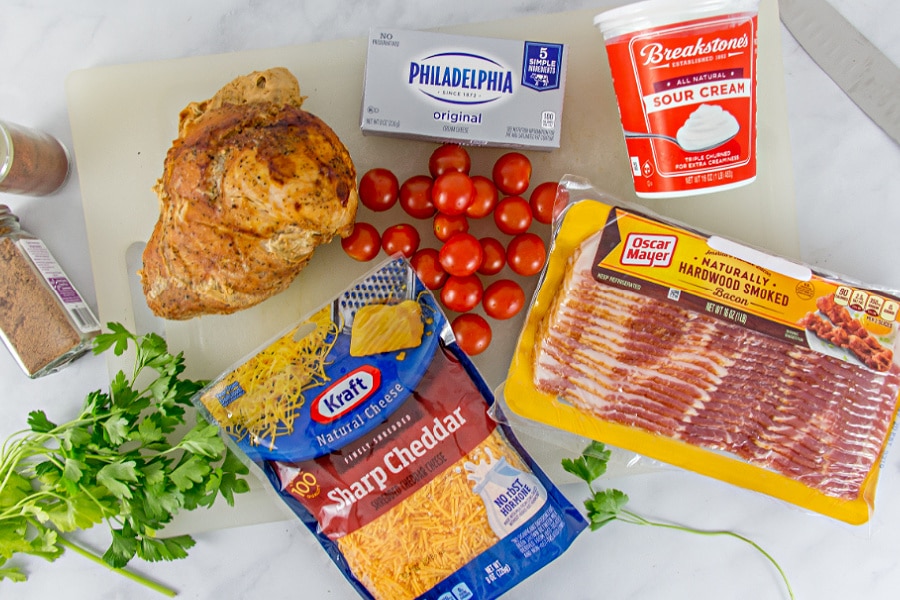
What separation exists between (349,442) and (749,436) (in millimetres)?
929

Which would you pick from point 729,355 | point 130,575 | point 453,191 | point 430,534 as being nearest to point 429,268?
point 453,191

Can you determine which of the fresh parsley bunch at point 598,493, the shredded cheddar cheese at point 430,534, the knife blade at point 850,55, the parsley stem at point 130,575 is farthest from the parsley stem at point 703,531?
the parsley stem at point 130,575

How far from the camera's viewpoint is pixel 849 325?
1.37 metres


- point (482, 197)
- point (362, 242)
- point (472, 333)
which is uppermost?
point (482, 197)

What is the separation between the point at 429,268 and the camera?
150cm

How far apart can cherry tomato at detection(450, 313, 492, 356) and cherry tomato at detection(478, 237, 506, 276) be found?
12cm

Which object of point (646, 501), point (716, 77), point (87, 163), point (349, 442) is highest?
point (716, 77)

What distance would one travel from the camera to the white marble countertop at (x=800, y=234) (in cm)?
158

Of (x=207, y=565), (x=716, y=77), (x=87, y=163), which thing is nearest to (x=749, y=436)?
(x=716, y=77)

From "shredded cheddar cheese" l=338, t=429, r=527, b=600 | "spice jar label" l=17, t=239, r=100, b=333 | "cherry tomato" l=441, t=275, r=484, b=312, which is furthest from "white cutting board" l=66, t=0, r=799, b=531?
"shredded cheddar cheese" l=338, t=429, r=527, b=600

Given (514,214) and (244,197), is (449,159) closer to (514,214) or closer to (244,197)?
(514,214)

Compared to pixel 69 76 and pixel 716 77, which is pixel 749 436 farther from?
pixel 69 76

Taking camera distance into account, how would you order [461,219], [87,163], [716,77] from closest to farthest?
[716,77]
[461,219]
[87,163]

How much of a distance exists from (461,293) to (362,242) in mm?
273
